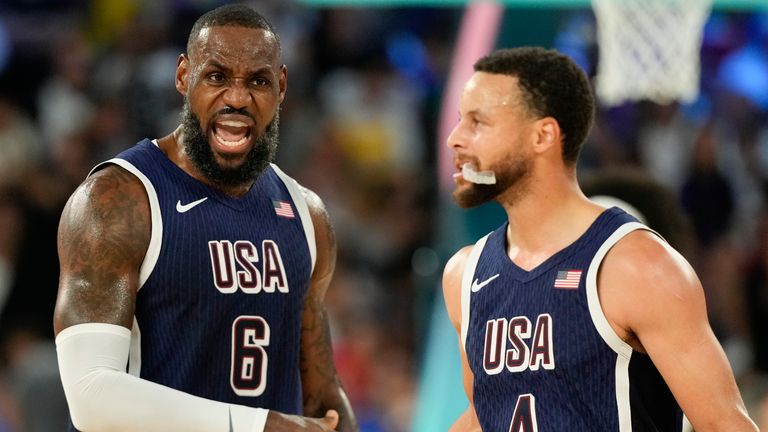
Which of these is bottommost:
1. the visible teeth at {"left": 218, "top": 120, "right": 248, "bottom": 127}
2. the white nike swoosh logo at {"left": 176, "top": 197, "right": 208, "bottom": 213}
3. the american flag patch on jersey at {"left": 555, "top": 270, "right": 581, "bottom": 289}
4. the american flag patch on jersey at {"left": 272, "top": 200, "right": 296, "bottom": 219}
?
the american flag patch on jersey at {"left": 555, "top": 270, "right": 581, "bottom": 289}

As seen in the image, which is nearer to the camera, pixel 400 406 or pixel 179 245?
pixel 179 245

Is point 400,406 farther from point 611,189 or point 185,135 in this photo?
point 185,135

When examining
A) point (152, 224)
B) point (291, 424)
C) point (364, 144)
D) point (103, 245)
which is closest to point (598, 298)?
point (291, 424)

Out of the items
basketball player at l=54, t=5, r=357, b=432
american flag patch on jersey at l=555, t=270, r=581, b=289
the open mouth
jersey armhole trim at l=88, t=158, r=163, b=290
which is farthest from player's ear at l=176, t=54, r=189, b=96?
american flag patch on jersey at l=555, t=270, r=581, b=289

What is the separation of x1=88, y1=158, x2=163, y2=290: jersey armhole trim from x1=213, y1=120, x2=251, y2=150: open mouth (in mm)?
271

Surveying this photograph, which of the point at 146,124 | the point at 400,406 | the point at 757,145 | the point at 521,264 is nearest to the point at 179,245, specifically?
the point at 521,264

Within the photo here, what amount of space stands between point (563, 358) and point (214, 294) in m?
1.12

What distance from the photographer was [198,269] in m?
4.19

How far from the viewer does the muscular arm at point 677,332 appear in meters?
3.79

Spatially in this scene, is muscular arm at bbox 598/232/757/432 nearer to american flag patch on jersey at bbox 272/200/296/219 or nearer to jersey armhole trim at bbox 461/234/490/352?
jersey armhole trim at bbox 461/234/490/352

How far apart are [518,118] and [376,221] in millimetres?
5635

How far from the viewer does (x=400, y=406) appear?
8.55 metres

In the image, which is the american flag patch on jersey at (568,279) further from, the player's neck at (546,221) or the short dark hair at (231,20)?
the short dark hair at (231,20)

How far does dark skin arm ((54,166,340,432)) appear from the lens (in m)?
3.98
